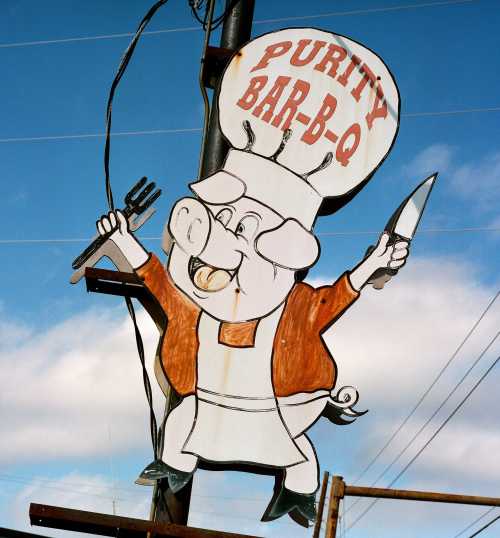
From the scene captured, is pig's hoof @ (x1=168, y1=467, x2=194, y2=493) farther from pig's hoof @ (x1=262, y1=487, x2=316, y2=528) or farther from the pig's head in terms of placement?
the pig's head

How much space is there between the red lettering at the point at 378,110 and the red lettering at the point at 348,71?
314mm

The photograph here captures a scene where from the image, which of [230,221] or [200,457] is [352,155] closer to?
[230,221]

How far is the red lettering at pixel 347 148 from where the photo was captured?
7004mm

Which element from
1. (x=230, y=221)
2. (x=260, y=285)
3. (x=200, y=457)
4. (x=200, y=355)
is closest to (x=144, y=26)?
(x=230, y=221)

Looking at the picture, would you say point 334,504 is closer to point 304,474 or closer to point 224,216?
point 304,474

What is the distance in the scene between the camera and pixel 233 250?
6.46 m

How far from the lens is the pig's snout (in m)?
6.41

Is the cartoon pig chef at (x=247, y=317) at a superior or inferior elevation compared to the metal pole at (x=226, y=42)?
inferior

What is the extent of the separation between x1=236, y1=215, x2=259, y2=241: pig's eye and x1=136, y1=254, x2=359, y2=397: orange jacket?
0.58 m

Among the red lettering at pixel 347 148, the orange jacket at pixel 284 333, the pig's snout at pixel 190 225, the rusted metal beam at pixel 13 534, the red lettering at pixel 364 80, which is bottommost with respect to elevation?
the rusted metal beam at pixel 13 534

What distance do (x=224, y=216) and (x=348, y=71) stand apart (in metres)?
1.98

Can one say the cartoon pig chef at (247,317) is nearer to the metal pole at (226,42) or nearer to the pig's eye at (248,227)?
the pig's eye at (248,227)

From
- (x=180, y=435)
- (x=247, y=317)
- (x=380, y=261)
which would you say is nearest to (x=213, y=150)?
(x=247, y=317)

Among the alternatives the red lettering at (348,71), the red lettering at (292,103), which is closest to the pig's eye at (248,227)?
the red lettering at (292,103)
